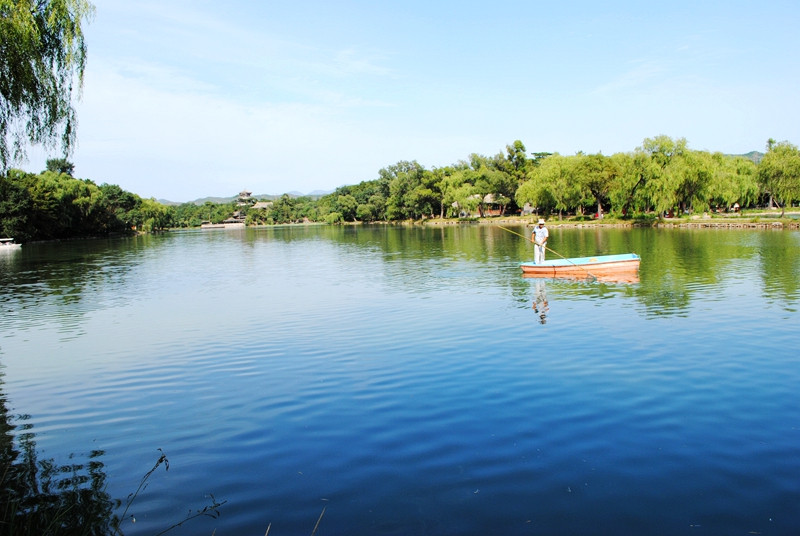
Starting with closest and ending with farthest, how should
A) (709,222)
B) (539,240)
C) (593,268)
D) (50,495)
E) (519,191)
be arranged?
(50,495), (593,268), (539,240), (709,222), (519,191)

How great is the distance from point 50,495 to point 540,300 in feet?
45.1

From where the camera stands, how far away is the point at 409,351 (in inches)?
436

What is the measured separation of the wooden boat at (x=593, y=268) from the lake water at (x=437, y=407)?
318 centimetres

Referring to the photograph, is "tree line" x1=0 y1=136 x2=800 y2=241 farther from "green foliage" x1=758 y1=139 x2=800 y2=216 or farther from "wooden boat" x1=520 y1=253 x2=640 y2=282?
"wooden boat" x1=520 y1=253 x2=640 y2=282

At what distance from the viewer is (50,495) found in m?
5.51

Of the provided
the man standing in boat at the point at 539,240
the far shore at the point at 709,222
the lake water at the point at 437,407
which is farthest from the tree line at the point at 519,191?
the man standing in boat at the point at 539,240

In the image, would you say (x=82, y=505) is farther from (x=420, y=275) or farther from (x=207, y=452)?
(x=420, y=275)

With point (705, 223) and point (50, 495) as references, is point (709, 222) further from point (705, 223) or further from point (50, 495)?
point (50, 495)

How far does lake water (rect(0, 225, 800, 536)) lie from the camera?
513 centimetres

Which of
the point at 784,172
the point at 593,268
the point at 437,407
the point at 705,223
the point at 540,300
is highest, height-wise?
the point at 784,172

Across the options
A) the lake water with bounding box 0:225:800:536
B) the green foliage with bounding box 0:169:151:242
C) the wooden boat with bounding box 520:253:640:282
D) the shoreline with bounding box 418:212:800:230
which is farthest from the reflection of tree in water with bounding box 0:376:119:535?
the shoreline with bounding box 418:212:800:230

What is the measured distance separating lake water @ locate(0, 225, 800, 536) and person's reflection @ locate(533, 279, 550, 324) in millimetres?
150

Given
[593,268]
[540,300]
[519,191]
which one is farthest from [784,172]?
[540,300]

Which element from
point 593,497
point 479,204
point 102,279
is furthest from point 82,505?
point 479,204
